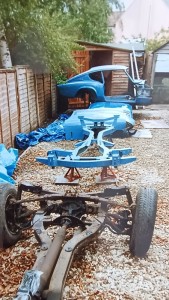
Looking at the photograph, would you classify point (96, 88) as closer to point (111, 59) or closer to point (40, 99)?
point (40, 99)

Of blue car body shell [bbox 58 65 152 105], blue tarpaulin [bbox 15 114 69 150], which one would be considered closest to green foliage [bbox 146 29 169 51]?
blue car body shell [bbox 58 65 152 105]

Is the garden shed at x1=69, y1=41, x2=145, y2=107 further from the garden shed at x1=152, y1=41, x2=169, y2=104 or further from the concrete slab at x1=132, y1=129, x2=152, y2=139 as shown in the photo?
the concrete slab at x1=132, y1=129, x2=152, y2=139

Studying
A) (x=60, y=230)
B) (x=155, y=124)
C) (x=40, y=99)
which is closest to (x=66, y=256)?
(x=60, y=230)

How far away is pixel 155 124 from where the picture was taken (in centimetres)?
887

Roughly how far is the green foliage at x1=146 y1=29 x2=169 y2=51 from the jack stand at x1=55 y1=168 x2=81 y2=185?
1715 centimetres

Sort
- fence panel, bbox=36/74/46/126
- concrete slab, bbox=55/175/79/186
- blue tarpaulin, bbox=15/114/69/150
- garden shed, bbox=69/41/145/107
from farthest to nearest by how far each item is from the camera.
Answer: garden shed, bbox=69/41/145/107, fence panel, bbox=36/74/46/126, blue tarpaulin, bbox=15/114/69/150, concrete slab, bbox=55/175/79/186

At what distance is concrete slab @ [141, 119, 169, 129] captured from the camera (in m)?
8.61

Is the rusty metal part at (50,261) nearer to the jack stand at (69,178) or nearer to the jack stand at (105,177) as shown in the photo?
the jack stand at (69,178)

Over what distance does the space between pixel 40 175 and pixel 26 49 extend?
14.2ft

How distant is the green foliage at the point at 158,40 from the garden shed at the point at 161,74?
7.18m

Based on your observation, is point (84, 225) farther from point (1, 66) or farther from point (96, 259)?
point (1, 66)

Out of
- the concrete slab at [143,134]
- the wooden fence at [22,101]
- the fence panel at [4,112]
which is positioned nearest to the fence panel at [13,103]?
the wooden fence at [22,101]

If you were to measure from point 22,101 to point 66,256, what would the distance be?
5.39 metres

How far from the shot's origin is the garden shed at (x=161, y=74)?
42.0 ft
